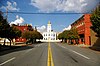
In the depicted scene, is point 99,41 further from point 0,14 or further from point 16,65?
point 16,65

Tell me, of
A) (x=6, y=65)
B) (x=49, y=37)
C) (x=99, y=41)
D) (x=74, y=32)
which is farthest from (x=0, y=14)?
(x=49, y=37)

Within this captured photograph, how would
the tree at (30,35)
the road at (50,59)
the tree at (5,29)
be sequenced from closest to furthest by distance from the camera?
the road at (50,59) < the tree at (5,29) < the tree at (30,35)

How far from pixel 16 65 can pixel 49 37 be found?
608ft

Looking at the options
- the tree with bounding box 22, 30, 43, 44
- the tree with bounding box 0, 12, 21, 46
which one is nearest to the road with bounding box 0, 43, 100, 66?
the tree with bounding box 0, 12, 21, 46

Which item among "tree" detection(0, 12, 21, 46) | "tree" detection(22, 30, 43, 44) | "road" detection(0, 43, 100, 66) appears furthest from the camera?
"tree" detection(22, 30, 43, 44)

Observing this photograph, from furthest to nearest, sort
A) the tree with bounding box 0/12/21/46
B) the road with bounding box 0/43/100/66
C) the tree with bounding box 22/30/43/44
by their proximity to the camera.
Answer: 1. the tree with bounding box 22/30/43/44
2. the tree with bounding box 0/12/21/46
3. the road with bounding box 0/43/100/66

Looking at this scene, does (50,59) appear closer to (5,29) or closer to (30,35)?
(5,29)

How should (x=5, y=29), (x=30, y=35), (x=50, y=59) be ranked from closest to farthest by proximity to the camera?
(x=50, y=59)
(x=5, y=29)
(x=30, y=35)

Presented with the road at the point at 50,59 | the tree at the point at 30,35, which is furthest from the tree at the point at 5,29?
the tree at the point at 30,35

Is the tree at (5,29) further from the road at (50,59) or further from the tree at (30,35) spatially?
the tree at (30,35)

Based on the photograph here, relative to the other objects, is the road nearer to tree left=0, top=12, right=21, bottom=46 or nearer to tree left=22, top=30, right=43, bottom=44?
tree left=0, top=12, right=21, bottom=46

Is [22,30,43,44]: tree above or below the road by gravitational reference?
above

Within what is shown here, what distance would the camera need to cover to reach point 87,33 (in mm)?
73500

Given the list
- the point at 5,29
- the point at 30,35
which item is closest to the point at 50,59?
the point at 5,29
